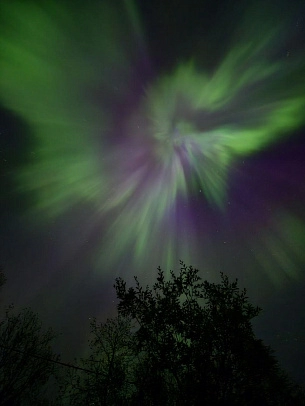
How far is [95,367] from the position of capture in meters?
31.8

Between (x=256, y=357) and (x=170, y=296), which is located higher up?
(x=170, y=296)

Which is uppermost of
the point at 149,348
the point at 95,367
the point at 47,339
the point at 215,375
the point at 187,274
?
the point at 47,339

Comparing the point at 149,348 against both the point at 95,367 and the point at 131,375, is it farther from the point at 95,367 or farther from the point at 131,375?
the point at 95,367

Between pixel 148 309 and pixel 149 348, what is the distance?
2160 mm

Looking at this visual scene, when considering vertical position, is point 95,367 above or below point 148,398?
above

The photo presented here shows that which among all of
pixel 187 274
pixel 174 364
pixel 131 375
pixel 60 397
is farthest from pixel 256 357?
pixel 60 397

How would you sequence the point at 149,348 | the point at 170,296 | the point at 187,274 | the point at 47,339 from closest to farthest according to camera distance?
the point at 149,348 < the point at 170,296 < the point at 187,274 < the point at 47,339

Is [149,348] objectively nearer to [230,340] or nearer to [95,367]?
[230,340]

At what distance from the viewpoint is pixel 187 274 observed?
642 inches

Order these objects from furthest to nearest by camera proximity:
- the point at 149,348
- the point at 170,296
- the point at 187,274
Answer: the point at 187,274
the point at 170,296
the point at 149,348

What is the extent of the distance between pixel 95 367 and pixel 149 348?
76.6 ft

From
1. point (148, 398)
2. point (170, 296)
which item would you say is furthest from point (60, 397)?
point (170, 296)

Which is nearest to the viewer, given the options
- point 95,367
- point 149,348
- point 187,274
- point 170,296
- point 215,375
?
point 215,375

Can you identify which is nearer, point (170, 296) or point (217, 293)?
point (170, 296)
